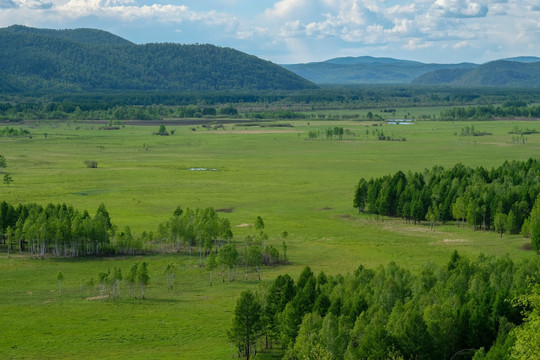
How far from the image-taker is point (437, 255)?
8619cm

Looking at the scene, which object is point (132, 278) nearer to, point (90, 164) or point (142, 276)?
point (142, 276)

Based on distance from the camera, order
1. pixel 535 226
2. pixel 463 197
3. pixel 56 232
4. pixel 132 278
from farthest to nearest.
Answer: pixel 463 197
pixel 535 226
pixel 56 232
pixel 132 278

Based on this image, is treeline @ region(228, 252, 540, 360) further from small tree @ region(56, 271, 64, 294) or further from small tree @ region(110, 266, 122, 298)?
small tree @ region(56, 271, 64, 294)

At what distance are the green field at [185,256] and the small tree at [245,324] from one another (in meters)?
1.59

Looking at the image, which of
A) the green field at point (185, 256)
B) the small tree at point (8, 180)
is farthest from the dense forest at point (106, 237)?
the small tree at point (8, 180)

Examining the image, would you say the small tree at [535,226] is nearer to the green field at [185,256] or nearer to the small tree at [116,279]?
the green field at [185,256]

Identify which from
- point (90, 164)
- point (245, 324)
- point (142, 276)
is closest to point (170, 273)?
point (142, 276)

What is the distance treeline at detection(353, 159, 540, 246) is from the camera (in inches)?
3917

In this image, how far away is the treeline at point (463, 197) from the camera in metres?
99.5

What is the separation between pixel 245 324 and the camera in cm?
5291

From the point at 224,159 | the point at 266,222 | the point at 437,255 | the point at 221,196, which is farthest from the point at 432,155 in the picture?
the point at 437,255

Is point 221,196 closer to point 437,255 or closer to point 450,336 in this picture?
point 437,255

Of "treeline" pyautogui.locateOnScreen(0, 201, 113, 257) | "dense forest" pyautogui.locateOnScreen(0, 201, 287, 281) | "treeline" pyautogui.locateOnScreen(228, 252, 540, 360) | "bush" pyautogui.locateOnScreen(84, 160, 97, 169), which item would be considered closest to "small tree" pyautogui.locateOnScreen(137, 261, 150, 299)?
"dense forest" pyautogui.locateOnScreen(0, 201, 287, 281)

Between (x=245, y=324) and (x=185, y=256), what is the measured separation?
35.3 metres
